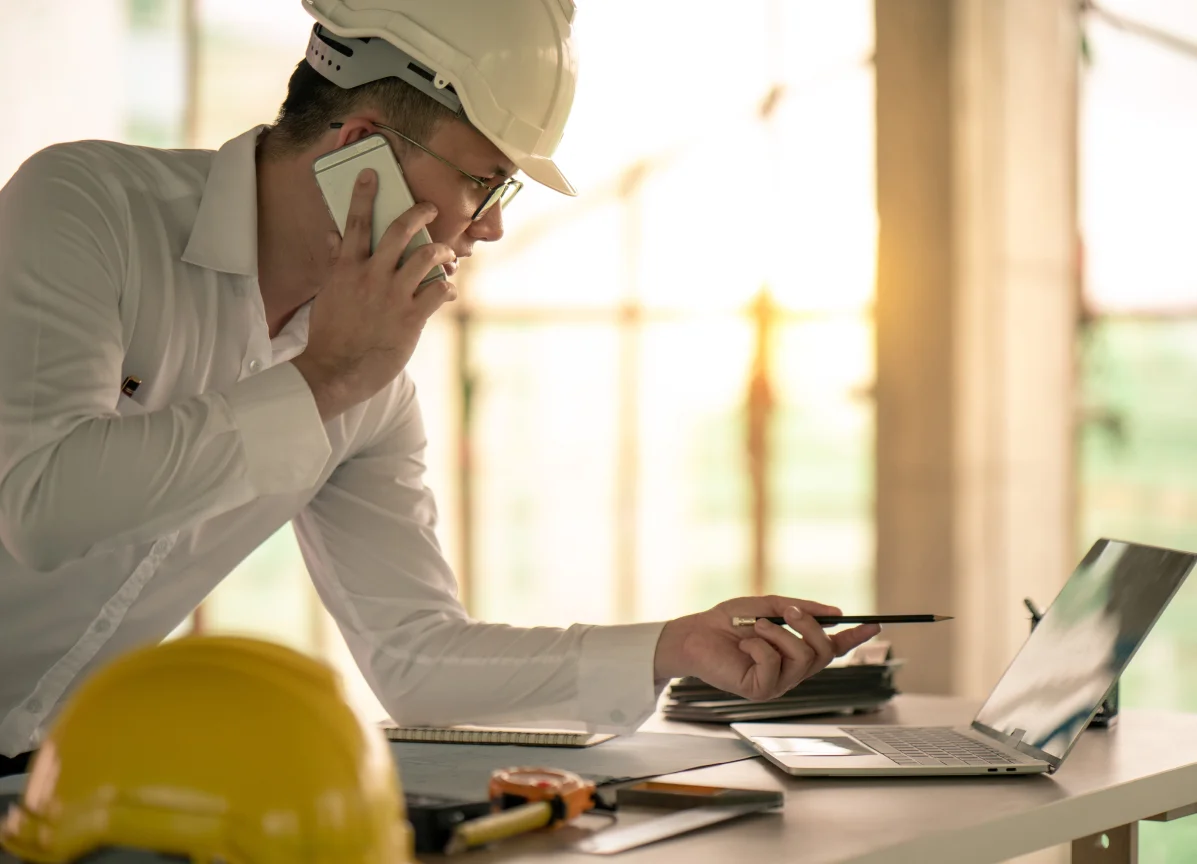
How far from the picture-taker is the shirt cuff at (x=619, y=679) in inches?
51.8

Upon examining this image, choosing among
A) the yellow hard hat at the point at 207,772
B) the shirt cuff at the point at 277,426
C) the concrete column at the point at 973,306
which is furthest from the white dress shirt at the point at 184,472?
the concrete column at the point at 973,306

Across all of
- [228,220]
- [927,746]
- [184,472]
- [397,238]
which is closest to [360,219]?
[397,238]

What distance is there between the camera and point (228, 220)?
54.8 inches

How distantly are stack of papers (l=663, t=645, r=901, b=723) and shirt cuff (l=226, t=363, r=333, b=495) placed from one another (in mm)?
503

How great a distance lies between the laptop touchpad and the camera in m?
1.20

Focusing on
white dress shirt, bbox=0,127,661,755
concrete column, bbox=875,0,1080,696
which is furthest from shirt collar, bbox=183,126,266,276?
concrete column, bbox=875,0,1080,696

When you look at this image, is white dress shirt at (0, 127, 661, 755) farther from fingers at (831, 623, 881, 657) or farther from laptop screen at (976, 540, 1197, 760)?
laptop screen at (976, 540, 1197, 760)

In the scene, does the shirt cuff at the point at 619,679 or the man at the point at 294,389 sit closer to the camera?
the man at the point at 294,389

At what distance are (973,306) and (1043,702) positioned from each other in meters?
2.25

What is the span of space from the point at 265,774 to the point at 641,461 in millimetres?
3459

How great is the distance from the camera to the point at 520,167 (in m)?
1.42

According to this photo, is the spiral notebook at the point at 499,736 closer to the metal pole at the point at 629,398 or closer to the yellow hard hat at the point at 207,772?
the yellow hard hat at the point at 207,772

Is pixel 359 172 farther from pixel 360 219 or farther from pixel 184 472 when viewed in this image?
pixel 184 472

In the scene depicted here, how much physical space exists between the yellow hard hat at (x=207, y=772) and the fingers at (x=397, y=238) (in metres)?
0.62
